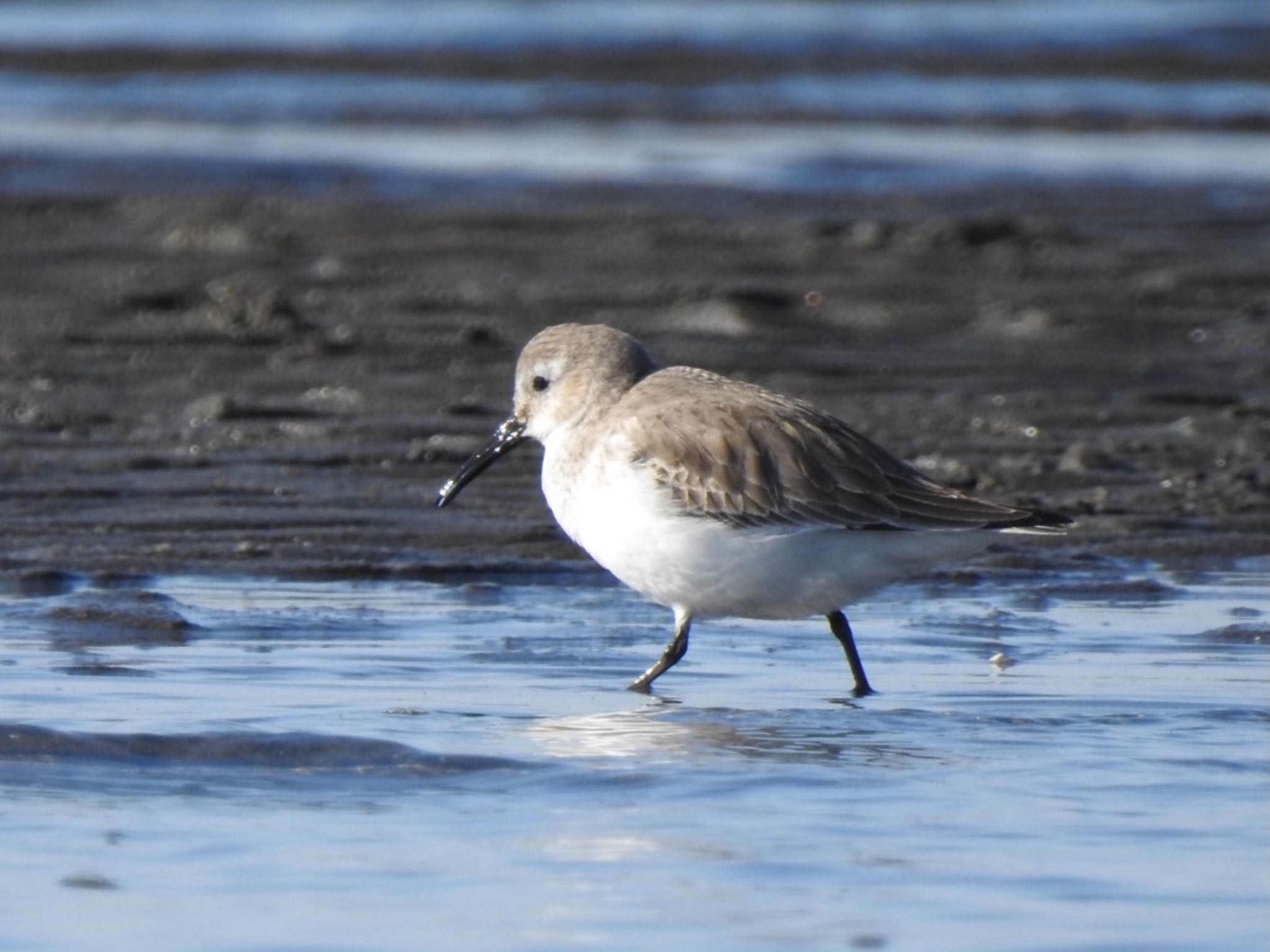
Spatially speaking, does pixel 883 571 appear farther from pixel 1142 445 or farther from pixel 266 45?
pixel 266 45

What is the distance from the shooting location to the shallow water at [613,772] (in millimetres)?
4762

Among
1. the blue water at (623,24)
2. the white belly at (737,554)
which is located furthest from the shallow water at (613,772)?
the blue water at (623,24)

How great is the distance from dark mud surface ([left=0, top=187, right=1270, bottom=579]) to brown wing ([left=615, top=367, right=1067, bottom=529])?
1.54 meters

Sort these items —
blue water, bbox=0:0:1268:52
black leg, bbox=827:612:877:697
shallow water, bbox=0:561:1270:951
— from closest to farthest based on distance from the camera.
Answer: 1. shallow water, bbox=0:561:1270:951
2. black leg, bbox=827:612:877:697
3. blue water, bbox=0:0:1268:52

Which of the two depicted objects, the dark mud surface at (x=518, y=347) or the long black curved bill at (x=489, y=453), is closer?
the long black curved bill at (x=489, y=453)

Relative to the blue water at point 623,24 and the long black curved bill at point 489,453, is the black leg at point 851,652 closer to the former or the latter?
the long black curved bill at point 489,453

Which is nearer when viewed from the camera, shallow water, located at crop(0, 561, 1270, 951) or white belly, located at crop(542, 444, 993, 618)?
shallow water, located at crop(0, 561, 1270, 951)

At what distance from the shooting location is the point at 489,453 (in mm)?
7473

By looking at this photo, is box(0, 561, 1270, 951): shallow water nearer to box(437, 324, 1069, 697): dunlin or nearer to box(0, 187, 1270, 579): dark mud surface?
box(437, 324, 1069, 697): dunlin

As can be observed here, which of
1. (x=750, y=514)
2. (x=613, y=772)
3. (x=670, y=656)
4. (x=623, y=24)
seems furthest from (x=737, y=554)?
(x=623, y=24)

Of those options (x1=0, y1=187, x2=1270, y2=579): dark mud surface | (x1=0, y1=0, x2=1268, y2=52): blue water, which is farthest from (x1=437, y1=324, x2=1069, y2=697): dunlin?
(x1=0, y1=0, x2=1268, y2=52): blue water

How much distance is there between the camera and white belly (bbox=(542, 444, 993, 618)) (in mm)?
6406

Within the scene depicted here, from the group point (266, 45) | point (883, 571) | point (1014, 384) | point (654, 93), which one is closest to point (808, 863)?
point (883, 571)

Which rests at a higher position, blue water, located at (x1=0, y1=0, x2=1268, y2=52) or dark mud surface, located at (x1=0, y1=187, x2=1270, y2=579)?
blue water, located at (x1=0, y1=0, x2=1268, y2=52)
